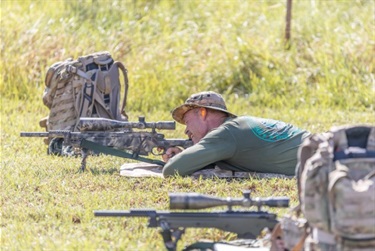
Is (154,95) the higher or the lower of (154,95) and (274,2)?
the lower

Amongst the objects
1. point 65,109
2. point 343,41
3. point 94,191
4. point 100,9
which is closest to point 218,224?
point 94,191

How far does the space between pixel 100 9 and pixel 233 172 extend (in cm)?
848

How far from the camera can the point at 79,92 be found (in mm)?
10719

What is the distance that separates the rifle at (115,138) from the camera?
30.7 feet

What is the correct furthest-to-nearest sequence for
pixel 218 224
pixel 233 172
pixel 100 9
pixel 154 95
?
pixel 100 9 → pixel 154 95 → pixel 233 172 → pixel 218 224

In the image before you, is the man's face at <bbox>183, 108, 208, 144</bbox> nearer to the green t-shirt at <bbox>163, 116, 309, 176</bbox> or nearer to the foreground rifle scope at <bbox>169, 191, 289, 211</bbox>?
the green t-shirt at <bbox>163, 116, 309, 176</bbox>

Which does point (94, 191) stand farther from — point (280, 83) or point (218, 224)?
point (280, 83)

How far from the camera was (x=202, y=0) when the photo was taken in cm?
1766

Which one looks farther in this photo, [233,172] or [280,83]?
[280,83]

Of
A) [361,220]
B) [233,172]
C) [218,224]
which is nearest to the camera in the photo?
[361,220]

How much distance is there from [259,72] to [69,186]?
23.1 feet

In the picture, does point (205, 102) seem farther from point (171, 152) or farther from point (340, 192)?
point (340, 192)

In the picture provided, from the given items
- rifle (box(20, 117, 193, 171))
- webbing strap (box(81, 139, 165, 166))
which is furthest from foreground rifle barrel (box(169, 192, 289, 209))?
webbing strap (box(81, 139, 165, 166))

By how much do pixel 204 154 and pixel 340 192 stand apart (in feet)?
11.7
